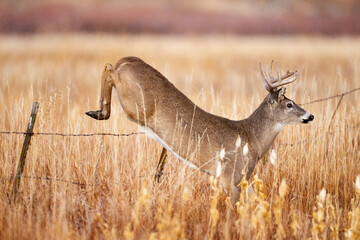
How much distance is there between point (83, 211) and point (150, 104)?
1.24 meters

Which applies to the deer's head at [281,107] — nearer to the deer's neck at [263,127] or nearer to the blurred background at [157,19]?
the deer's neck at [263,127]

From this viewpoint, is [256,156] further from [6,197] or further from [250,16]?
[250,16]

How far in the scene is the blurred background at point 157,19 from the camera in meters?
39.3

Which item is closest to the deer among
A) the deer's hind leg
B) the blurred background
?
the deer's hind leg

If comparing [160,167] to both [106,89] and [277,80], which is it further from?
[277,80]

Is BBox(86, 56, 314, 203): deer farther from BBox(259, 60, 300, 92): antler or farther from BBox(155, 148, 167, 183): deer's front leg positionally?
BBox(259, 60, 300, 92): antler

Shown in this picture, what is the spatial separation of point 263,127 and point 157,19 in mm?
38508

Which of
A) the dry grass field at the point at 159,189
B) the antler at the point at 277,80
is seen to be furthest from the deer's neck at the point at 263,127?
the dry grass field at the point at 159,189

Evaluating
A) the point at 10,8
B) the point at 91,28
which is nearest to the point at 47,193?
the point at 91,28

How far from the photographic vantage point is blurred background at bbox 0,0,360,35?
3928cm

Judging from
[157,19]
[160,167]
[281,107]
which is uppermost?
[157,19]

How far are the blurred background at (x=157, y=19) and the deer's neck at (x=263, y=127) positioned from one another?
99.1 feet

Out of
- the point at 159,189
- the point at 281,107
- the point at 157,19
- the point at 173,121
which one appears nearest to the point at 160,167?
the point at 159,189

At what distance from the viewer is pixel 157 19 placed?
4406cm
